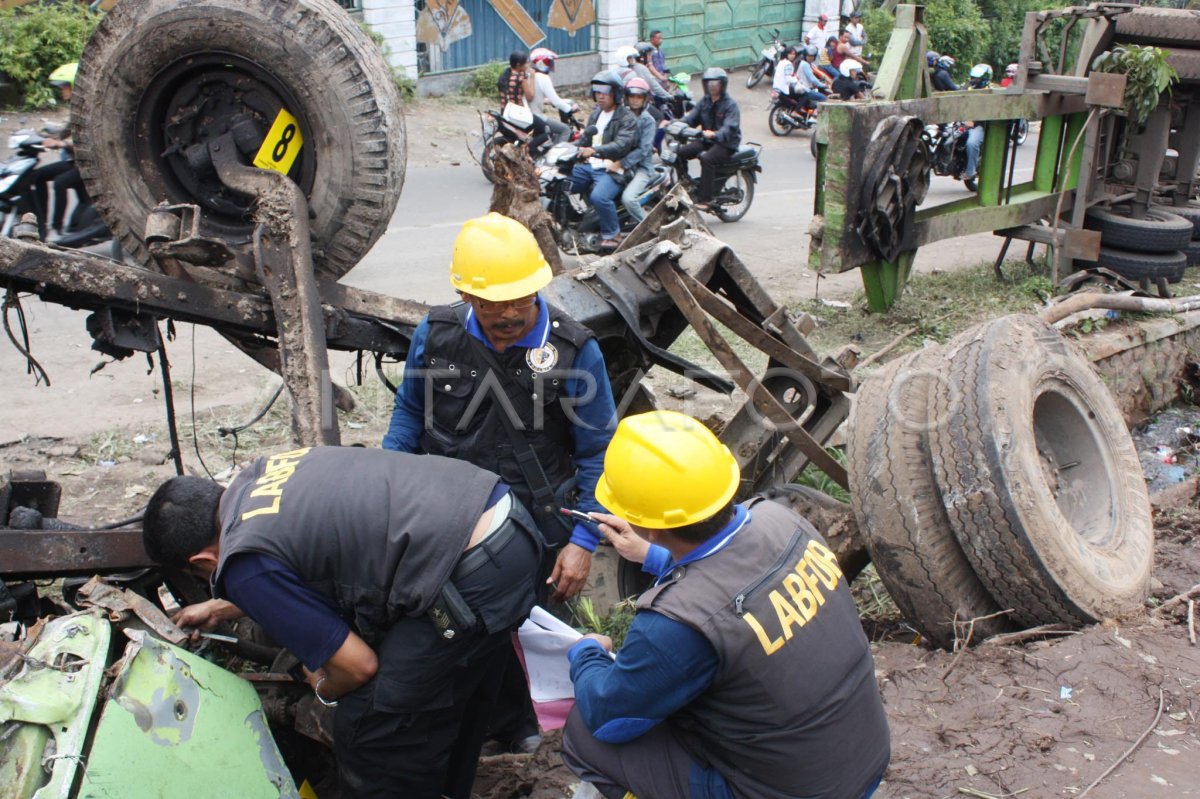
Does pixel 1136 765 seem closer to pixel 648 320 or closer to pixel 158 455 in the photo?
pixel 648 320

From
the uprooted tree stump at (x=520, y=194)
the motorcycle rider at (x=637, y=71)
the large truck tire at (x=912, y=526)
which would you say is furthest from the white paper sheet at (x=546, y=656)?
the motorcycle rider at (x=637, y=71)

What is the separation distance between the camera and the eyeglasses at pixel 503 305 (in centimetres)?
319

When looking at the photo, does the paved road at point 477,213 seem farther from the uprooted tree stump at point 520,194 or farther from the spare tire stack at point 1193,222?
the uprooted tree stump at point 520,194

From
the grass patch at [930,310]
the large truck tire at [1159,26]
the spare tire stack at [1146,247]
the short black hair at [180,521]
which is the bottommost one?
the grass patch at [930,310]

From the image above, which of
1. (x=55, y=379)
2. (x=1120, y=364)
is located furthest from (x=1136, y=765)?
(x=55, y=379)

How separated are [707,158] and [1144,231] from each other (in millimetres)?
4992

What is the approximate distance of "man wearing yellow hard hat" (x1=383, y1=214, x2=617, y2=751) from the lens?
3223 millimetres

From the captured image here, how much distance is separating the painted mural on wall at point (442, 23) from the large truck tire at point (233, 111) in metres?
15.2

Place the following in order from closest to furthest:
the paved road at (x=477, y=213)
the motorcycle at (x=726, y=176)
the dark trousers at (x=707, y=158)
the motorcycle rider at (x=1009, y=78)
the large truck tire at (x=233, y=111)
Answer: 1. the large truck tire at (x=233, y=111)
2. the paved road at (x=477, y=213)
3. the motorcycle rider at (x=1009, y=78)
4. the dark trousers at (x=707, y=158)
5. the motorcycle at (x=726, y=176)

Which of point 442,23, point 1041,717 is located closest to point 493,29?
point 442,23

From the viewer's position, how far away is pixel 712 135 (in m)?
12.0

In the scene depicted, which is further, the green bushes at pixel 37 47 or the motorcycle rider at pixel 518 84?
the motorcycle rider at pixel 518 84

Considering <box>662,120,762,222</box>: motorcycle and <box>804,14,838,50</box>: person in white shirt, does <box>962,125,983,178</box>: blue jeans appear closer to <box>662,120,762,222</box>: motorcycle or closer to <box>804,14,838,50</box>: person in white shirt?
<box>662,120,762,222</box>: motorcycle

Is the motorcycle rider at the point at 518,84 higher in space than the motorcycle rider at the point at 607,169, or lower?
higher
